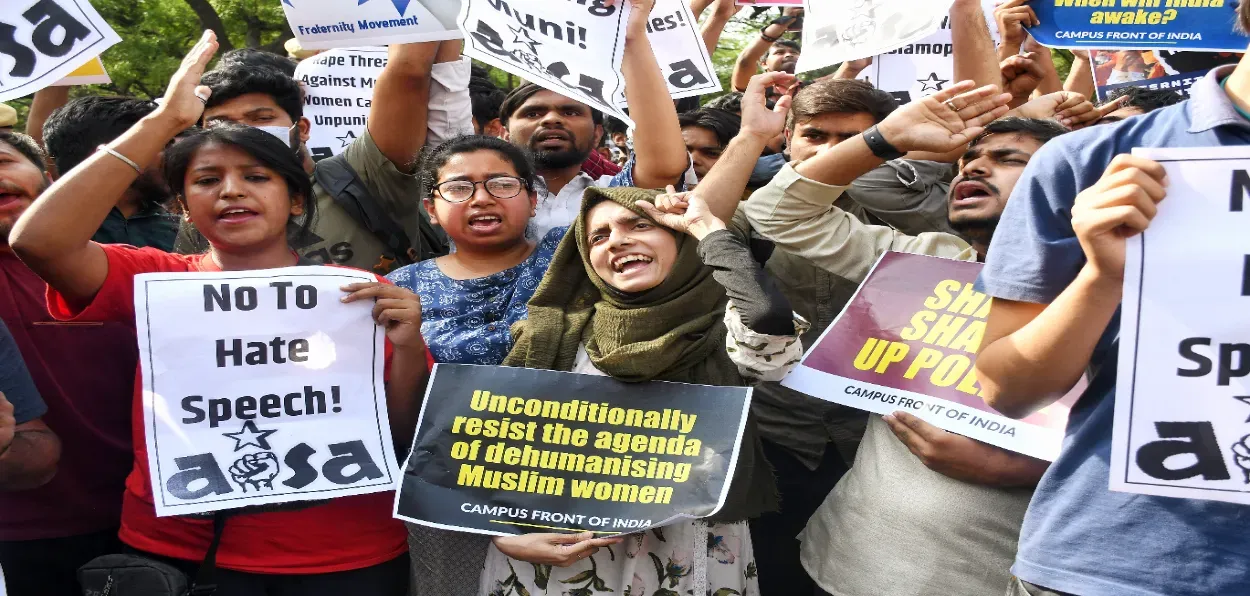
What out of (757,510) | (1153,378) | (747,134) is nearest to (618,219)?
(747,134)

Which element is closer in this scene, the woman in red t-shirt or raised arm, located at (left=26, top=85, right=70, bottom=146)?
the woman in red t-shirt

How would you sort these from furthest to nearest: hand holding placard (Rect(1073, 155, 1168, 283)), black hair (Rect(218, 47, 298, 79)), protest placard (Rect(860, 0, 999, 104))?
protest placard (Rect(860, 0, 999, 104)) → black hair (Rect(218, 47, 298, 79)) → hand holding placard (Rect(1073, 155, 1168, 283))

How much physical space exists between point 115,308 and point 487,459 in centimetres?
109

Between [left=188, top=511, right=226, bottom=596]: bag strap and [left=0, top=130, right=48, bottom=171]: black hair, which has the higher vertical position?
[left=0, top=130, right=48, bottom=171]: black hair

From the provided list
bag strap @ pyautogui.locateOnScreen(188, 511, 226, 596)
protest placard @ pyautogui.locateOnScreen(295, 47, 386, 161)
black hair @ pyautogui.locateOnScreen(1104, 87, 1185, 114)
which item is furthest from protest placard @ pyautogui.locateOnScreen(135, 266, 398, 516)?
black hair @ pyautogui.locateOnScreen(1104, 87, 1185, 114)

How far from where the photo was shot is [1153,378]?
5.92 feet

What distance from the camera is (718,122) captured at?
4938 mm

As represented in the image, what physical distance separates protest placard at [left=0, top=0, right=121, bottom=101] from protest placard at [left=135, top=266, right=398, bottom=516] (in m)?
1.09

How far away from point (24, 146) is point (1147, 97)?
4.49 meters

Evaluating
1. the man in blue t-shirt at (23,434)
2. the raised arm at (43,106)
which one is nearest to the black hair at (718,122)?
the man in blue t-shirt at (23,434)

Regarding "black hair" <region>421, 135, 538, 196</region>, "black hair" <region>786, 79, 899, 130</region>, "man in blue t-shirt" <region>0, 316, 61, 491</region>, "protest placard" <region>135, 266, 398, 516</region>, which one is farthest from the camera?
"black hair" <region>786, 79, 899, 130</region>

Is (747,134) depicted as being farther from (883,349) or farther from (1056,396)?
(1056,396)

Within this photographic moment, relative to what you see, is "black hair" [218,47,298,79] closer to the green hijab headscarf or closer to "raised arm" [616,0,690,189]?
"raised arm" [616,0,690,189]

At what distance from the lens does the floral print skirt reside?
9.72 feet
